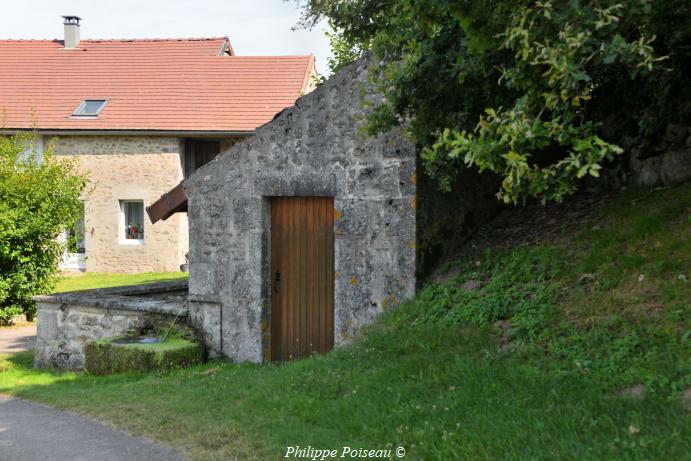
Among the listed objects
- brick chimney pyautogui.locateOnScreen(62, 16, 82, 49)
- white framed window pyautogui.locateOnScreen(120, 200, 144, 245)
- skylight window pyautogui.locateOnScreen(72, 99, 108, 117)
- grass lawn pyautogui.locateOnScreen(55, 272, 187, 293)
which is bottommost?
grass lawn pyautogui.locateOnScreen(55, 272, 187, 293)

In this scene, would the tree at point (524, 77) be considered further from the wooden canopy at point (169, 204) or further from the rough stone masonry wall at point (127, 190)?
the rough stone masonry wall at point (127, 190)

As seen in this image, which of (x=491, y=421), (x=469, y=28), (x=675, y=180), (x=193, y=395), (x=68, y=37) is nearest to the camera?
(x=491, y=421)

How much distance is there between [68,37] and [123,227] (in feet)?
26.3

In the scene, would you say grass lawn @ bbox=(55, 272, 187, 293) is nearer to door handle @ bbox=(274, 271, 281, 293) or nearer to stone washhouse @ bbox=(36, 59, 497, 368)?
stone washhouse @ bbox=(36, 59, 497, 368)

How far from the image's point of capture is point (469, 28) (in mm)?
5203

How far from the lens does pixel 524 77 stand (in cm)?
502

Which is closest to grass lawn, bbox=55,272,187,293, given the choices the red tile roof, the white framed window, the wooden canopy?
the white framed window

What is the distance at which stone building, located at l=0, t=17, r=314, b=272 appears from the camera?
68.9 feet

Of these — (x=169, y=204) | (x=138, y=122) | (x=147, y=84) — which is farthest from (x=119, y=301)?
(x=147, y=84)

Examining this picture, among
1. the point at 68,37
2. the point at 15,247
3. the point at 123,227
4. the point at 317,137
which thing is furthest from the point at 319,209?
the point at 68,37

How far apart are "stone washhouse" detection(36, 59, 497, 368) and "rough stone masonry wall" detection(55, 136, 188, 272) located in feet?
35.9

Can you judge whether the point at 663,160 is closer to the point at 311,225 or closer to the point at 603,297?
the point at 603,297

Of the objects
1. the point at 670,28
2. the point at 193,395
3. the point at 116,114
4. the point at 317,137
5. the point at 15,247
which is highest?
the point at 116,114

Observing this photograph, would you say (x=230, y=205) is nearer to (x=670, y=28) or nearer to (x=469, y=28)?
(x=469, y=28)
